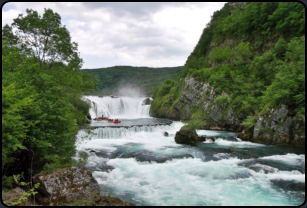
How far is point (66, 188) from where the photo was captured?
6.73 meters

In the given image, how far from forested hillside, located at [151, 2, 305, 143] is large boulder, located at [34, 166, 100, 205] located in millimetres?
13984

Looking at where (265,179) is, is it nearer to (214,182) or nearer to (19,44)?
(214,182)

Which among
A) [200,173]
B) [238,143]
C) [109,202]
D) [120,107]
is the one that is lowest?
[200,173]

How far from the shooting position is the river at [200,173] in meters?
8.11

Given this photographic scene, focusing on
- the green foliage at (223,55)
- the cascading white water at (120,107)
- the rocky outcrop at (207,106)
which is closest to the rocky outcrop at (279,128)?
the rocky outcrop at (207,106)

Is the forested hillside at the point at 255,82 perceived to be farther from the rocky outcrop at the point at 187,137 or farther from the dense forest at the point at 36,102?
the dense forest at the point at 36,102

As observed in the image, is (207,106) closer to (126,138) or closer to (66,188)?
(126,138)

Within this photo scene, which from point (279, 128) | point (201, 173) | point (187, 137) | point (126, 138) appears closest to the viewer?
point (201, 173)

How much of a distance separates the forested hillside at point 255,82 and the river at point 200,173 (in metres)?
2.98

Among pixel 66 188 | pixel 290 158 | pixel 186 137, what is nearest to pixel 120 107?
pixel 186 137

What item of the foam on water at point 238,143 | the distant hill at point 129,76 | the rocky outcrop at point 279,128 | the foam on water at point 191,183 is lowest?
the foam on water at point 191,183

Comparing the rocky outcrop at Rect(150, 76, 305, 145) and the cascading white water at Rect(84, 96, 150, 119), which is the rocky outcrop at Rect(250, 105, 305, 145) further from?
the cascading white water at Rect(84, 96, 150, 119)

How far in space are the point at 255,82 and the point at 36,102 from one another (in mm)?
24046

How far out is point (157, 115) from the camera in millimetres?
39281
